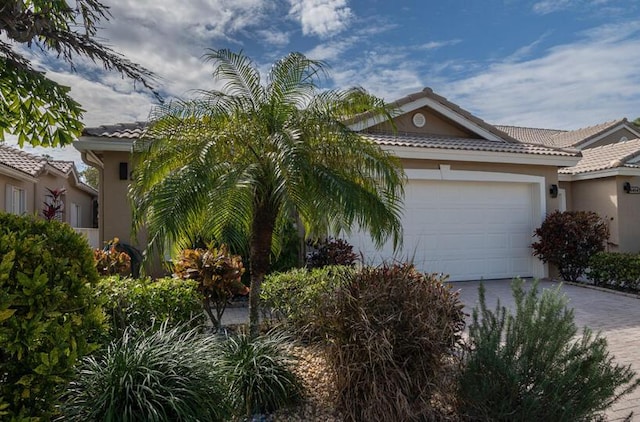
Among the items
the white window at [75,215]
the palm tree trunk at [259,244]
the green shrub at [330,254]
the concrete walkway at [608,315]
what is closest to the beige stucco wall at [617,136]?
the concrete walkway at [608,315]

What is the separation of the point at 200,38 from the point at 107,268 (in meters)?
4.76

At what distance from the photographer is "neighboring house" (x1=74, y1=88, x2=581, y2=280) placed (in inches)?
428

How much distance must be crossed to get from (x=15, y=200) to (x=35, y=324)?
1769 centimetres

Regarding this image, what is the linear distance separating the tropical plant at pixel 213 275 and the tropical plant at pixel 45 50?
2854 mm

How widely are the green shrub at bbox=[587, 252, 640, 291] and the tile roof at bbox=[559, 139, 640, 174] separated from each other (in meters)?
4.18

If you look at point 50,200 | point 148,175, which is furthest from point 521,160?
point 50,200

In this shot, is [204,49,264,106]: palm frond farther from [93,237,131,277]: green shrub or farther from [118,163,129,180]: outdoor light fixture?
[118,163,129,180]: outdoor light fixture

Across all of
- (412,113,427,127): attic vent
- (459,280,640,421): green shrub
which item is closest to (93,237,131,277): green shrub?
(459,280,640,421): green shrub

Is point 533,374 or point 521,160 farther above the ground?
point 521,160

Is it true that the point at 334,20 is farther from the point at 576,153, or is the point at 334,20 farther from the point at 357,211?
the point at 576,153

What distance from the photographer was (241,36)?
876 centimetres

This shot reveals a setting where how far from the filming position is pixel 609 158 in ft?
47.7

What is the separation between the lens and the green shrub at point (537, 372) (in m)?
3.26

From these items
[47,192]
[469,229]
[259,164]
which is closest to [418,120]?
[469,229]
